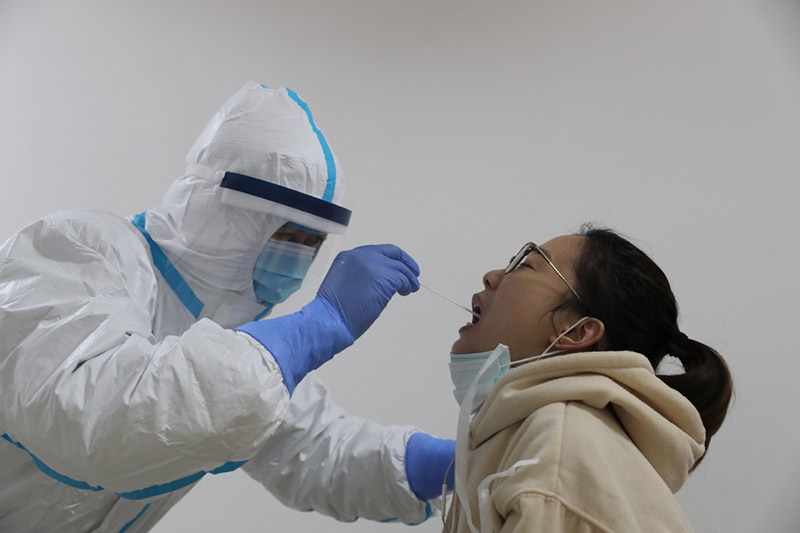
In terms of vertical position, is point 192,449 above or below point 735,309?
below

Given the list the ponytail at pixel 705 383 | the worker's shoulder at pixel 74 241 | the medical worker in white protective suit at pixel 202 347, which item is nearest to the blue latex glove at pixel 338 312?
the medical worker in white protective suit at pixel 202 347

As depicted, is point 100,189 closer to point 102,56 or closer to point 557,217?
point 102,56

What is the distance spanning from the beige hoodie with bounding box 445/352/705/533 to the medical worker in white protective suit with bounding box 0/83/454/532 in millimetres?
371

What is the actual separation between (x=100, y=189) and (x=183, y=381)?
5.48 ft

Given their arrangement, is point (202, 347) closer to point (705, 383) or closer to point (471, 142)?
point (705, 383)

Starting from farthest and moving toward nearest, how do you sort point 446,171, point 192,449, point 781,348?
point 446,171, point 781,348, point 192,449

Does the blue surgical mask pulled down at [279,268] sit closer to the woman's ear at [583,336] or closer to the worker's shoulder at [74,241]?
the worker's shoulder at [74,241]

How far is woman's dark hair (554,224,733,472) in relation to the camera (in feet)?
3.41

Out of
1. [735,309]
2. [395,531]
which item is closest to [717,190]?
[735,309]

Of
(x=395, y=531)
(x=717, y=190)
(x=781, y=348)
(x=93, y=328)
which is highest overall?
(x=717, y=190)

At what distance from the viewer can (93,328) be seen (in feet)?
3.35

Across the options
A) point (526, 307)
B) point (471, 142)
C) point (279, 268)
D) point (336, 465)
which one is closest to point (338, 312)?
point (279, 268)

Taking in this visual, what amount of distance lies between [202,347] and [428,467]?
2.12 ft

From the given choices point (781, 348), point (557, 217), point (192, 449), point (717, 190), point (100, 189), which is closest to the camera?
point (192, 449)
